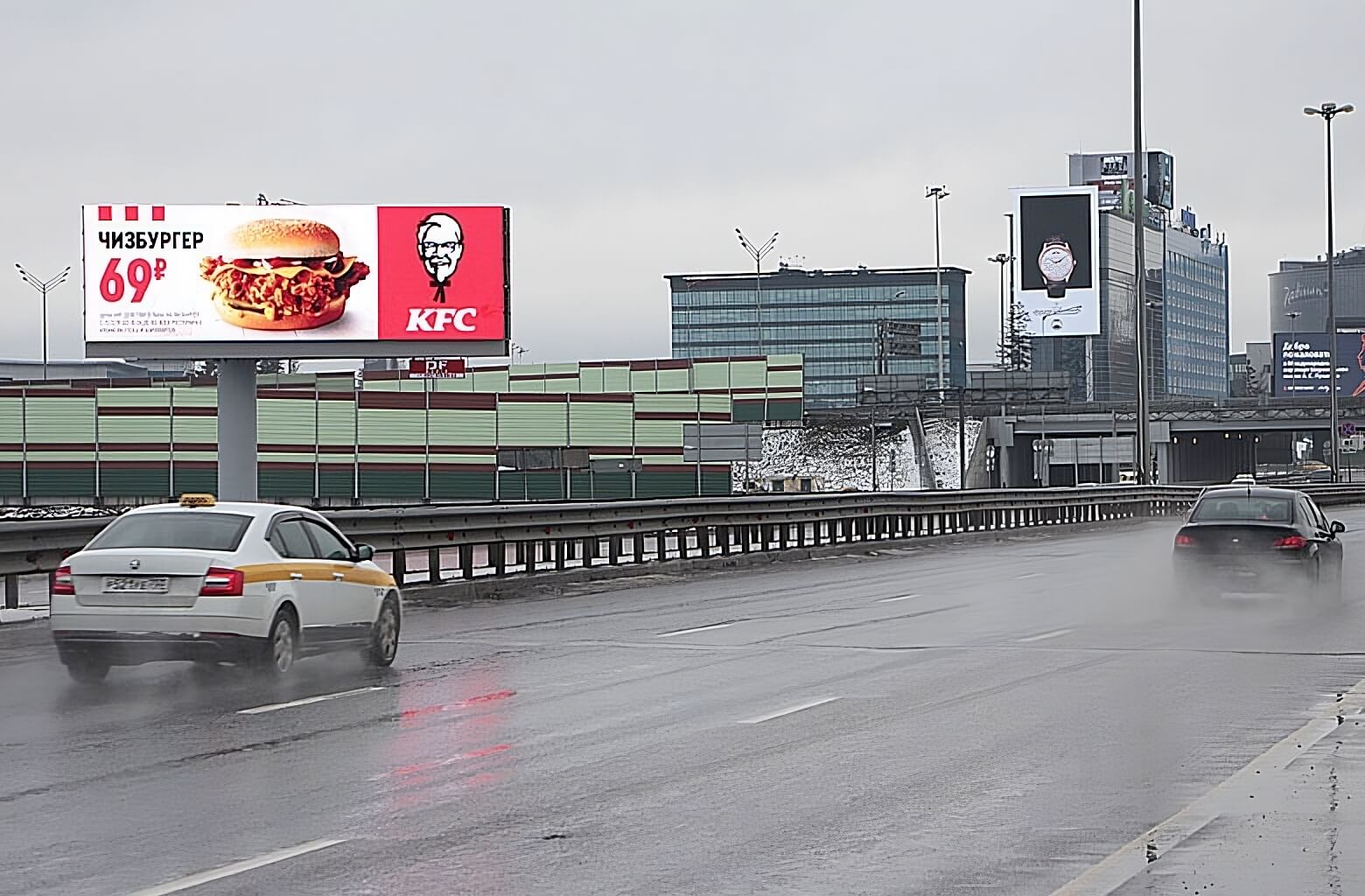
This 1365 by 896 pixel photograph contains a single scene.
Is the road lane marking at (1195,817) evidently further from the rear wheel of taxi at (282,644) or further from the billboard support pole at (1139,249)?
the billboard support pole at (1139,249)

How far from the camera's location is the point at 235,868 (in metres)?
7.86

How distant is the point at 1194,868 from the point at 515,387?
79.9m

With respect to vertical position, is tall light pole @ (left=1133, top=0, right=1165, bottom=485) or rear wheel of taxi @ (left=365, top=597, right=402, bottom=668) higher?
tall light pole @ (left=1133, top=0, right=1165, bottom=485)

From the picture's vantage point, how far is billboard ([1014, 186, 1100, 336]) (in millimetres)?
145875

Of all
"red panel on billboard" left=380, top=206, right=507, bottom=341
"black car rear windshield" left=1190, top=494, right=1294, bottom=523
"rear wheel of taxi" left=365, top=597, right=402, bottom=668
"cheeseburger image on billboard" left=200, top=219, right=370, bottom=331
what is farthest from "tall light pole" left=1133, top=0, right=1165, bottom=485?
"rear wheel of taxi" left=365, top=597, right=402, bottom=668

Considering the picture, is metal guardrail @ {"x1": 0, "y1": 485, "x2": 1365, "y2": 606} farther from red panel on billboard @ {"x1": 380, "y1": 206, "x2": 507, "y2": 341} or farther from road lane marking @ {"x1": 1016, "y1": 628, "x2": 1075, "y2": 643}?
road lane marking @ {"x1": 1016, "y1": 628, "x2": 1075, "y2": 643}

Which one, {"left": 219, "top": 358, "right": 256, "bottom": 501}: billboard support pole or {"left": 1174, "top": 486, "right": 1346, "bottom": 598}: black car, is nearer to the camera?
{"left": 1174, "top": 486, "right": 1346, "bottom": 598}: black car

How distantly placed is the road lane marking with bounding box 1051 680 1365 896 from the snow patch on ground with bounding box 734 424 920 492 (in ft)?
273

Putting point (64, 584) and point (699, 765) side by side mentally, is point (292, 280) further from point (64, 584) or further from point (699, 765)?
point (699, 765)

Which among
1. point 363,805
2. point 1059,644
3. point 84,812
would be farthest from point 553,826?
point 1059,644

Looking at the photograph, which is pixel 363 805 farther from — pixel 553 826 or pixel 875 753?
pixel 875 753

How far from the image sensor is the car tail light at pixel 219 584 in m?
14.1

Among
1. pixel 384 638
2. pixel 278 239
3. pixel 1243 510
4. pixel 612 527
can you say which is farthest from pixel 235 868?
pixel 278 239

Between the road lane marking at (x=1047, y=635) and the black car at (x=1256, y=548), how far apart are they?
4.19m
